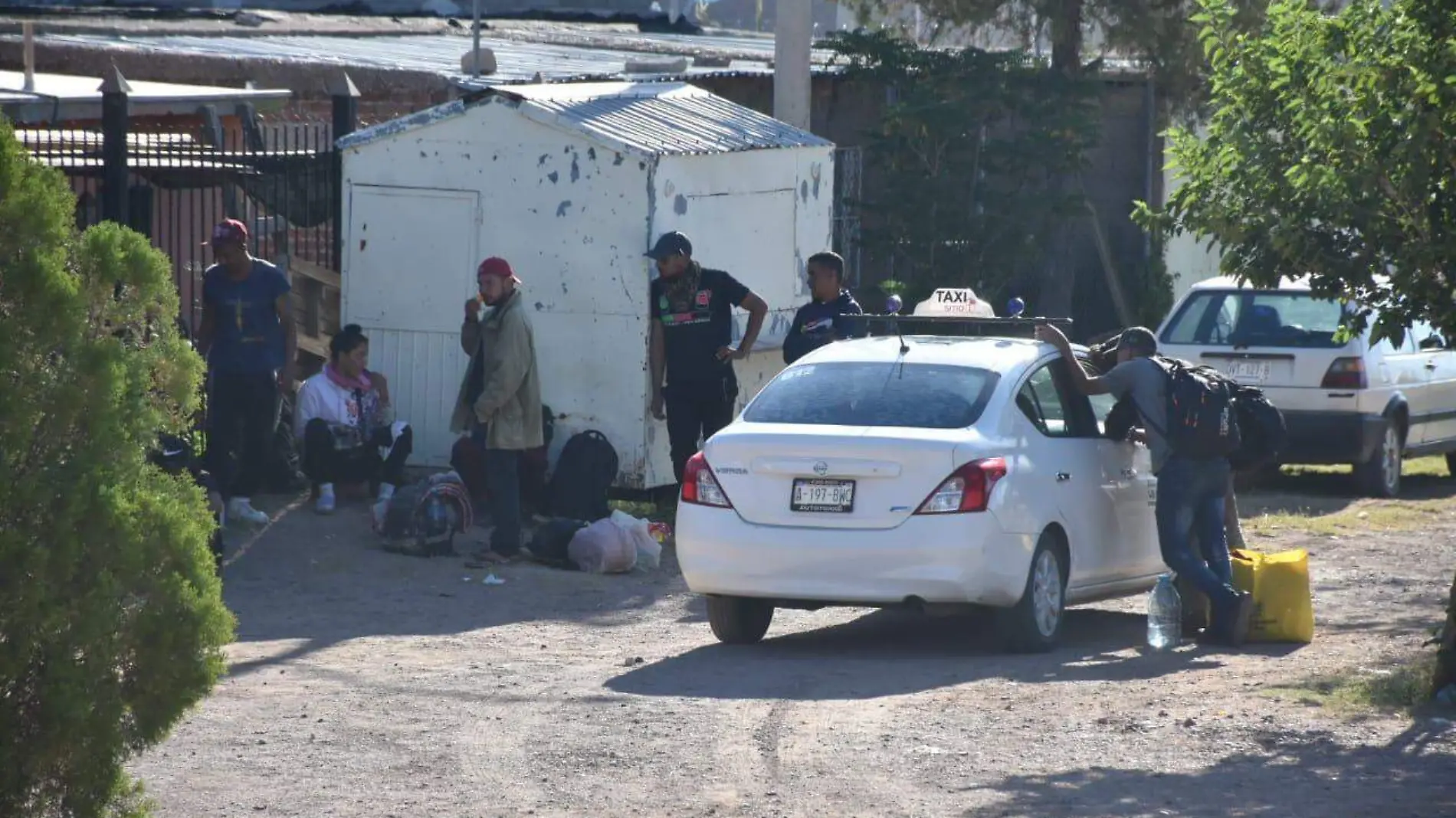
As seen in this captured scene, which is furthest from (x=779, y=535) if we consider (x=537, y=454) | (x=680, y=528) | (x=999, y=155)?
(x=999, y=155)

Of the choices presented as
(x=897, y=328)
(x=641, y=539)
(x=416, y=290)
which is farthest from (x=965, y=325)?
(x=416, y=290)

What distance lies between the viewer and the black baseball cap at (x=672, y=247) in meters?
12.5

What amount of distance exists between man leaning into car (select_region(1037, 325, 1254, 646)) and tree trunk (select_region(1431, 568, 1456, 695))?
1.70 metres

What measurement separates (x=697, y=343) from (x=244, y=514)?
3.04 meters

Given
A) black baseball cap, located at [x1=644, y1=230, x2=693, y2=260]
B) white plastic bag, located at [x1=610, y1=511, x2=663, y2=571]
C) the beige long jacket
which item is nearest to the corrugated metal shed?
Result: black baseball cap, located at [x1=644, y1=230, x2=693, y2=260]

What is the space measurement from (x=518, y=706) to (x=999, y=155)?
47.1ft

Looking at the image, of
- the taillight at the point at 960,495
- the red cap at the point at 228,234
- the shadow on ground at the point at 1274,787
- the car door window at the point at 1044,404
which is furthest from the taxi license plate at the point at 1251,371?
the shadow on ground at the point at 1274,787

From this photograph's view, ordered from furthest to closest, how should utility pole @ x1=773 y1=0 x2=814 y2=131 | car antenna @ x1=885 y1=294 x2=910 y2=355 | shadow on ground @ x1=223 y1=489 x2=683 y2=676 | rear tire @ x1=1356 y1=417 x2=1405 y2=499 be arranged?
utility pole @ x1=773 y1=0 x2=814 y2=131
rear tire @ x1=1356 y1=417 x2=1405 y2=499
shadow on ground @ x1=223 y1=489 x2=683 y2=676
car antenna @ x1=885 y1=294 x2=910 y2=355

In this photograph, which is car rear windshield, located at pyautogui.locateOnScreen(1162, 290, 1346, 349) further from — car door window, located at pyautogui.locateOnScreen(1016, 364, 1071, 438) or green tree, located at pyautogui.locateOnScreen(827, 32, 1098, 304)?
car door window, located at pyautogui.locateOnScreen(1016, 364, 1071, 438)

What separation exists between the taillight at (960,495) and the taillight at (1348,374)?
7.34 m

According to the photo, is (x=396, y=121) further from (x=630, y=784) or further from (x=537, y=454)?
(x=630, y=784)

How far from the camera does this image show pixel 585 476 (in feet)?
42.9

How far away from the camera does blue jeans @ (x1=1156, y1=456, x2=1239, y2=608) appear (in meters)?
9.93

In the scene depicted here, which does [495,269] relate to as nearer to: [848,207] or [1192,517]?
[1192,517]
